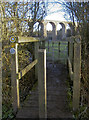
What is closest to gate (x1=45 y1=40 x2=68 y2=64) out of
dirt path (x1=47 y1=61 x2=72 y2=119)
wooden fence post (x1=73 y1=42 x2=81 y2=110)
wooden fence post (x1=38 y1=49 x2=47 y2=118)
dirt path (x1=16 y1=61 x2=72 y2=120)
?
dirt path (x1=47 y1=61 x2=72 y2=119)

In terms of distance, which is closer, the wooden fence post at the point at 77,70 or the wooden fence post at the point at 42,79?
the wooden fence post at the point at 42,79

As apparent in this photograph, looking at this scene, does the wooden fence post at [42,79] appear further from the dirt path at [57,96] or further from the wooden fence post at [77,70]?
the wooden fence post at [77,70]

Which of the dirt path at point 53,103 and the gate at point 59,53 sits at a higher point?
the gate at point 59,53

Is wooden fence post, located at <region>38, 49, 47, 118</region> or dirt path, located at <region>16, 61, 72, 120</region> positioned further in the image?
dirt path, located at <region>16, 61, 72, 120</region>

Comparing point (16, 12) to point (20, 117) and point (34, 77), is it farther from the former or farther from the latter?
point (20, 117)

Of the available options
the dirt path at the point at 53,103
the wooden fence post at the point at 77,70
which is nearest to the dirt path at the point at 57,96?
the dirt path at the point at 53,103

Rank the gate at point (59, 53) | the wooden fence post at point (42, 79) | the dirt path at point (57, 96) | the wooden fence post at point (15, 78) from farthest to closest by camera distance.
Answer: the gate at point (59, 53)
the dirt path at point (57, 96)
the wooden fence post at point (15, 78)
the wooden fence post at point (42, 79)

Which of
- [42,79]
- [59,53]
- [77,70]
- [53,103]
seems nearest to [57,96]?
[53,103]

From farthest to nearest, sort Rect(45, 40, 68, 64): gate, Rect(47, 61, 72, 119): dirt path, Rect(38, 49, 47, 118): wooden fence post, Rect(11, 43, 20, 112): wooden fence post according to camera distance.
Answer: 1. Rect(45, 40, 68, 64): gate
2. Rect(47, 61, 72, 119): dirt path
3. Rect(11, 43, 20, 112): wooden fence post
4. Rect(38, 49, 47, 118): wooden fence post

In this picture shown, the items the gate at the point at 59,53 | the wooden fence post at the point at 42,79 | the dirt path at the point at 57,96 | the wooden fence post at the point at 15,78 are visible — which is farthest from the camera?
the gate at the point at 59,53

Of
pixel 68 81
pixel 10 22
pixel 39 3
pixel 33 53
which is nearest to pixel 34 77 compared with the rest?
pixel 33 53

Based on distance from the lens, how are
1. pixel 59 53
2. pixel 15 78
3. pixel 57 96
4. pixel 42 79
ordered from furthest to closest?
pixel 59 53 < pixel 57 96 < pixel 15 78 < pixel 42 79

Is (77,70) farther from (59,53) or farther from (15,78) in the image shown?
(59,53)

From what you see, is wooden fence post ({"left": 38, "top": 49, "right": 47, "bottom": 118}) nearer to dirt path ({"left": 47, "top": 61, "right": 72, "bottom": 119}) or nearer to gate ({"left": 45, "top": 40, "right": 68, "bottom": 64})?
dirt path ({"left": 47, "top": 61, "right": 72, "bottom": 119})
